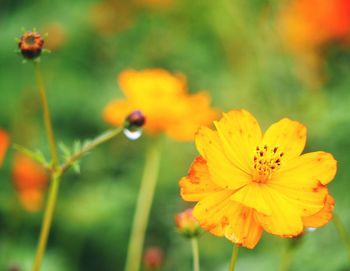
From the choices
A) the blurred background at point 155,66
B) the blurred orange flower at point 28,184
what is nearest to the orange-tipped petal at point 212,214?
the blurred background at point 155,66

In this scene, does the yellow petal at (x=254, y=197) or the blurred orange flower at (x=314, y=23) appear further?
the blurred orange flower at (x=314, y=23)

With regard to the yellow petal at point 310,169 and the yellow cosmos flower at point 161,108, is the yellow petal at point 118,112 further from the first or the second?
the yellow petal at point 310,169

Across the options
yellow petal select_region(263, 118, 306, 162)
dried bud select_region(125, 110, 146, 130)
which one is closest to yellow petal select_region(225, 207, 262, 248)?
yellow petal select_region(263, 118, 306, 162)

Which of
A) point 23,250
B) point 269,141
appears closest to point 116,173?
point 23,250

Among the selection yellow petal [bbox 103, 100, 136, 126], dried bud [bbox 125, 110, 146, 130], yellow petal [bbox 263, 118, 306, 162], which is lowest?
yellow petal [bbox 263, 118, 306, 162]

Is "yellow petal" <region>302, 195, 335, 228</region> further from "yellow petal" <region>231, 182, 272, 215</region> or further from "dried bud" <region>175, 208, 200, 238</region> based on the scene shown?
"dried bud" <region>175, 208, 200, 238</region>

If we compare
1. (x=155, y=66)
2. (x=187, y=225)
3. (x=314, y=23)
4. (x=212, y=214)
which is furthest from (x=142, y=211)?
(x=155, y=66)

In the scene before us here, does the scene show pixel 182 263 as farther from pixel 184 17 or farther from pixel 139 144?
pixel 184 17
